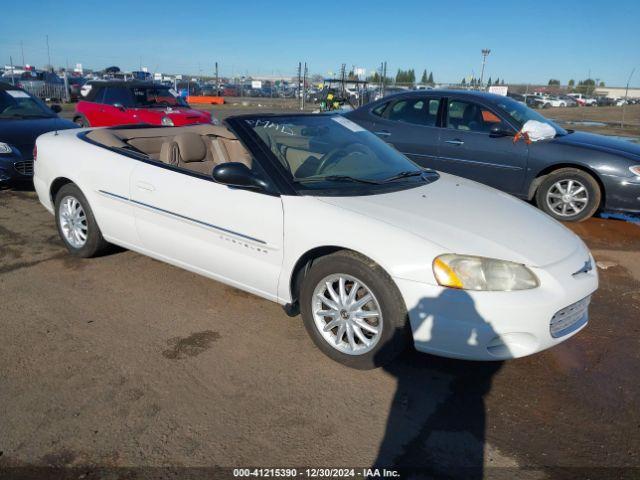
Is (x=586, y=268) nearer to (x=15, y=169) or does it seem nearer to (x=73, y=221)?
(x=73, y=221)

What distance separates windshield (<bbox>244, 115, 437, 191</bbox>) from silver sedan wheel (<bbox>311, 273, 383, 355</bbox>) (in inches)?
25.7

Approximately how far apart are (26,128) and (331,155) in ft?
18.6

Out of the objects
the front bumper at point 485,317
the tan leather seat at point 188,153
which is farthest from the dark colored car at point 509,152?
the front bumper at point 485,317

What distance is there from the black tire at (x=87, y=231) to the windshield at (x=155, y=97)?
7.81m

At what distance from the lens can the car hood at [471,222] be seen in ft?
9.42

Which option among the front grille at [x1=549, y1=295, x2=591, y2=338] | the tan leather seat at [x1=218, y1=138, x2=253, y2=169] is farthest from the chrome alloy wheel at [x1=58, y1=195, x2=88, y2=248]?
the front grille at [x1=549, y1=295, x2=591, y2=338]

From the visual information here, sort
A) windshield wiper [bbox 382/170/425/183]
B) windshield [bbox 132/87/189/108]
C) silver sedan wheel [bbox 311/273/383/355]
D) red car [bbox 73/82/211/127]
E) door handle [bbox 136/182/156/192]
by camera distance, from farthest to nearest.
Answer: windshield [bbox 132/87/189/108], red car [bbox 73/82/211/127], door handle [bbox 136/182/156/192], windshield wiper [bbox 382/170/425/183], silver sedan wheel [bbox 311/273/383/355]

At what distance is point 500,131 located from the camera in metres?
6.65

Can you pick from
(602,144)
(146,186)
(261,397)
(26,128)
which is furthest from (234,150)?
(602,144)

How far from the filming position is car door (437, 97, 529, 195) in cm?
662

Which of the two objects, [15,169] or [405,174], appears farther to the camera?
[15,169]

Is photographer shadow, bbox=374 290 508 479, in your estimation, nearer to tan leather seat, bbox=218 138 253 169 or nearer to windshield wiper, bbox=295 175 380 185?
windshield wiper, bbox=295 175 380 185

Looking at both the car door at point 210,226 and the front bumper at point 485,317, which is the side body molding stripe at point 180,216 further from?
the front bumper at point 485,317

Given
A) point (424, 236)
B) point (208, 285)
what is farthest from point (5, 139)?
point (424, 236)
